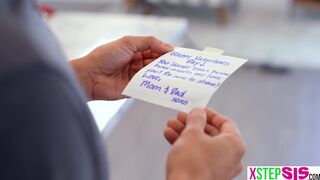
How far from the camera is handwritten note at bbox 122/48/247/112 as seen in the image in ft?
2.48

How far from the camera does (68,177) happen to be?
48 cm

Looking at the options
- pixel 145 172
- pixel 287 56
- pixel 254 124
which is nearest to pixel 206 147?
pixel 145 172

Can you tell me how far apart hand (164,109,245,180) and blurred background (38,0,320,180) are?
0.45m

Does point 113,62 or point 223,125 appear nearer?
point 223,125

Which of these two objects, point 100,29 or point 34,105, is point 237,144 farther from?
point 100,29

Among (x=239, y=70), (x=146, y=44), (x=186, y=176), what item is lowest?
(x=239, y=70)

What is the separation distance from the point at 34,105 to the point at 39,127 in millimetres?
23

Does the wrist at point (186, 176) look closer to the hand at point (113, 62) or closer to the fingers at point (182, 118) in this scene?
the fingers at point (182, 118)

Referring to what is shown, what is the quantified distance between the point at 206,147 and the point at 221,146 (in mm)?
23

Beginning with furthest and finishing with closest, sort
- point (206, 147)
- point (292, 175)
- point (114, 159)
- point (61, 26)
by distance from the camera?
point (114, 159), point (61, 26), point (292, 175), point (206, 147)

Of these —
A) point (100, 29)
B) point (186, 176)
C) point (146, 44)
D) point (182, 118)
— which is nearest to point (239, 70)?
→ point (100, 29)

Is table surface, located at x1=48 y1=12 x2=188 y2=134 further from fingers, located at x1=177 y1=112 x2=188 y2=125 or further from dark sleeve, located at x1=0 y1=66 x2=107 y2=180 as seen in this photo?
dark sleeve, located at x1=0 y1=66 x2=107 y2=180

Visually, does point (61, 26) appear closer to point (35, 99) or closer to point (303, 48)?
point (35, 99)

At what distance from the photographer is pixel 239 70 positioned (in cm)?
269
